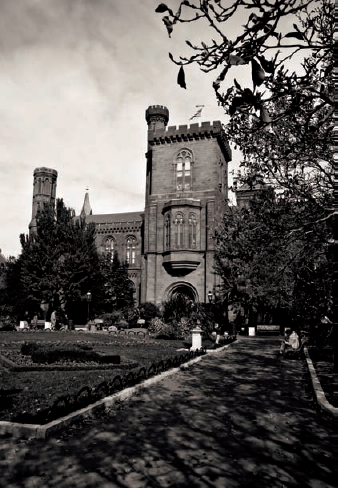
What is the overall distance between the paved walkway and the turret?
41.4 meters

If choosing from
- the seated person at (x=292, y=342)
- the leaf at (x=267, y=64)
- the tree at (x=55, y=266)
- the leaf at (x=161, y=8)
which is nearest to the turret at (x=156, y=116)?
the tree at (x=55, y=266)

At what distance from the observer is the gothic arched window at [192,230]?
4012cm

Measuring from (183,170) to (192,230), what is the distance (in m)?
6.32

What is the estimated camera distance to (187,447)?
6.54m

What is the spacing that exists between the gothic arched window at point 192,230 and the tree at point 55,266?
355 inches

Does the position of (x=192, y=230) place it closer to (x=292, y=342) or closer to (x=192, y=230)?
(x=192, y=230)

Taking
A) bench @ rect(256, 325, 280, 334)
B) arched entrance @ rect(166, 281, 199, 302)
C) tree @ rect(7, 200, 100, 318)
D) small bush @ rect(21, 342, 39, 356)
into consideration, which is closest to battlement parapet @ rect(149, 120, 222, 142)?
tree @ rect(7, 200, 100, 318)

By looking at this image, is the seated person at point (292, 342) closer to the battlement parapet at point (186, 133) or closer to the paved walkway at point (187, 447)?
the paved walkway at point (187, 447)

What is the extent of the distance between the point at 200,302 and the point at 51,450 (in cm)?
3170

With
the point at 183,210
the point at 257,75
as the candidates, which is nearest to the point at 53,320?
the point at 183,210

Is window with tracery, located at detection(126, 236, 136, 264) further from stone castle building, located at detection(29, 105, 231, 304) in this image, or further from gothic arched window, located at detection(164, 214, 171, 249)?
gothic arched window, located at detection(164, 214, 171, 249)

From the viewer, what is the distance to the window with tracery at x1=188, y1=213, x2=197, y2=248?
132 feet

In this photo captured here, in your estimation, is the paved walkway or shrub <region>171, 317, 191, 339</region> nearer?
the paved walkway

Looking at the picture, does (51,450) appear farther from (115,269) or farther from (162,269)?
(115,269)
